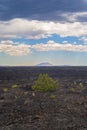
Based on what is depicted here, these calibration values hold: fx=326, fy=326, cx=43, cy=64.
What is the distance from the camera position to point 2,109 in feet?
130

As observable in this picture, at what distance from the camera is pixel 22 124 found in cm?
3072

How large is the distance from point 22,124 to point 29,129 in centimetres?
217

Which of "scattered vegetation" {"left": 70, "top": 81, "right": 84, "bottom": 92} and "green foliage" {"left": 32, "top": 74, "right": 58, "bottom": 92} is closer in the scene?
"green foliage" {"left": 32, "top": 74, "right": 58, "bottom": 92}

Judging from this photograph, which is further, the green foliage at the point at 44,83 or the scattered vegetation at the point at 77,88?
the scattered vegetation at the point at 77,88

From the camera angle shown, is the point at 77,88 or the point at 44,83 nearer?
the point at 44,83

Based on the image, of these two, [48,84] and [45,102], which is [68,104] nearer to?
[45,102]

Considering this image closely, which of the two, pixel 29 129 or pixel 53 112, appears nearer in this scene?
pixel 29 129

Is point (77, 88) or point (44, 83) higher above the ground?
point (44, 83)

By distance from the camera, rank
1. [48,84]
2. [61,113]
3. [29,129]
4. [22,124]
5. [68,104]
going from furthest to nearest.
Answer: [48,84], [68,104], [61,113], [22,124], [29,129]

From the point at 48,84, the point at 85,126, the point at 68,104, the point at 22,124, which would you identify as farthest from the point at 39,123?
the point at 48,84

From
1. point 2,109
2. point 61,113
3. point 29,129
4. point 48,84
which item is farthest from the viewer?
point 48,84

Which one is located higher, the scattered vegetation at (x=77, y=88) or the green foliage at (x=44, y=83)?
the green foliage at (x=44, y=83)

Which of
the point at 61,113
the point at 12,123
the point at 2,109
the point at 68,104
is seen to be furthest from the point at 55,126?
the point at 68,104

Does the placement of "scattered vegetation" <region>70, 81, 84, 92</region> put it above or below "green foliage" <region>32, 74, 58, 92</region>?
below
